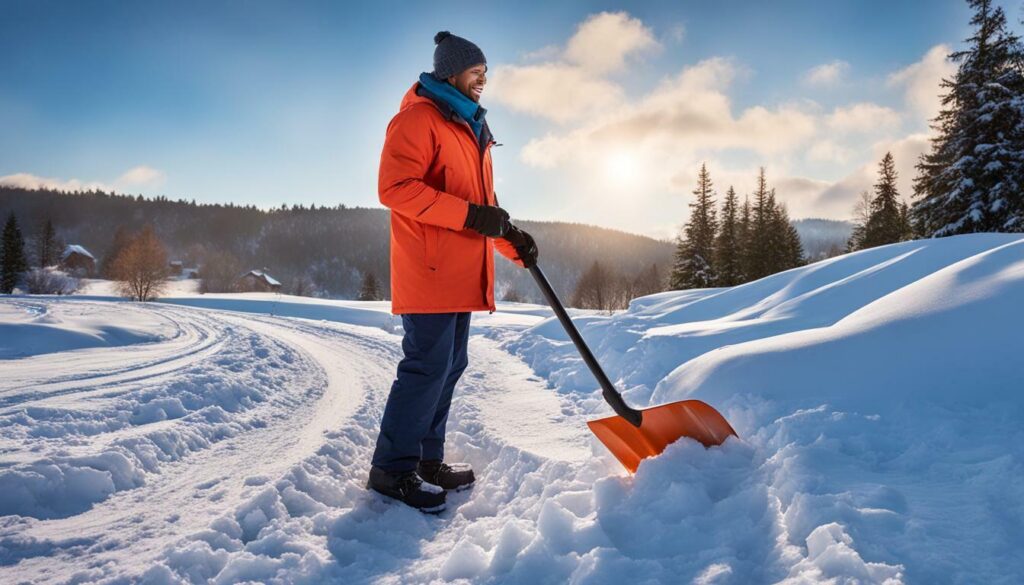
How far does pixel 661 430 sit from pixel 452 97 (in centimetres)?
193

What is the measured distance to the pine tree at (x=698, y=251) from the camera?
28375 millimetres

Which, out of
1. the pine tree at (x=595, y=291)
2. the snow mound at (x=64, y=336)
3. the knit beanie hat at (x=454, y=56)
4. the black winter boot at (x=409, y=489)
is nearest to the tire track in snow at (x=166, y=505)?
the black winter boot at (x=409, y=489)

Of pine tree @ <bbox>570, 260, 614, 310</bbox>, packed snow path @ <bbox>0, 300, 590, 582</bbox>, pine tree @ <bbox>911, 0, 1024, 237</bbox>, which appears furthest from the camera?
pine tree @ <bbox>570, 260, 614, 310</bbox>

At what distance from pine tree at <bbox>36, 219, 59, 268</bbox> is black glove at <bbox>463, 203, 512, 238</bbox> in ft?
279

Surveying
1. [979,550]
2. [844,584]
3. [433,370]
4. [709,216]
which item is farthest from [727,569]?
[709,216]

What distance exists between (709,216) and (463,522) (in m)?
29.8

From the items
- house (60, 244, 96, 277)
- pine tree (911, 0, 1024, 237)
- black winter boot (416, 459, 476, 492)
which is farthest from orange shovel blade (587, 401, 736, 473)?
house (60, 244, 96, 277)

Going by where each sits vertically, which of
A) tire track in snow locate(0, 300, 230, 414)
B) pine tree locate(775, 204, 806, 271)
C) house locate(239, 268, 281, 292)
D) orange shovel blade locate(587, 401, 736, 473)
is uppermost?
pine tree locate(775, 204, 806, 271)

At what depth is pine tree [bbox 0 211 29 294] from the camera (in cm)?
4584

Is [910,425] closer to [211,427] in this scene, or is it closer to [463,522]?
[463,522]

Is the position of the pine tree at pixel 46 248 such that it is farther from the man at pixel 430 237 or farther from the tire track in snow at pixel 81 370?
the man at pixel 430 237

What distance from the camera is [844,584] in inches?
53.0

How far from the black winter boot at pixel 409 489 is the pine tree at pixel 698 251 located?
28.0 m

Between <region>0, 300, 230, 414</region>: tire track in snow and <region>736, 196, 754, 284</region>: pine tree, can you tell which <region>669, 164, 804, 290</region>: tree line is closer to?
<region>736, 196, 754, 284</region>: pine tree
